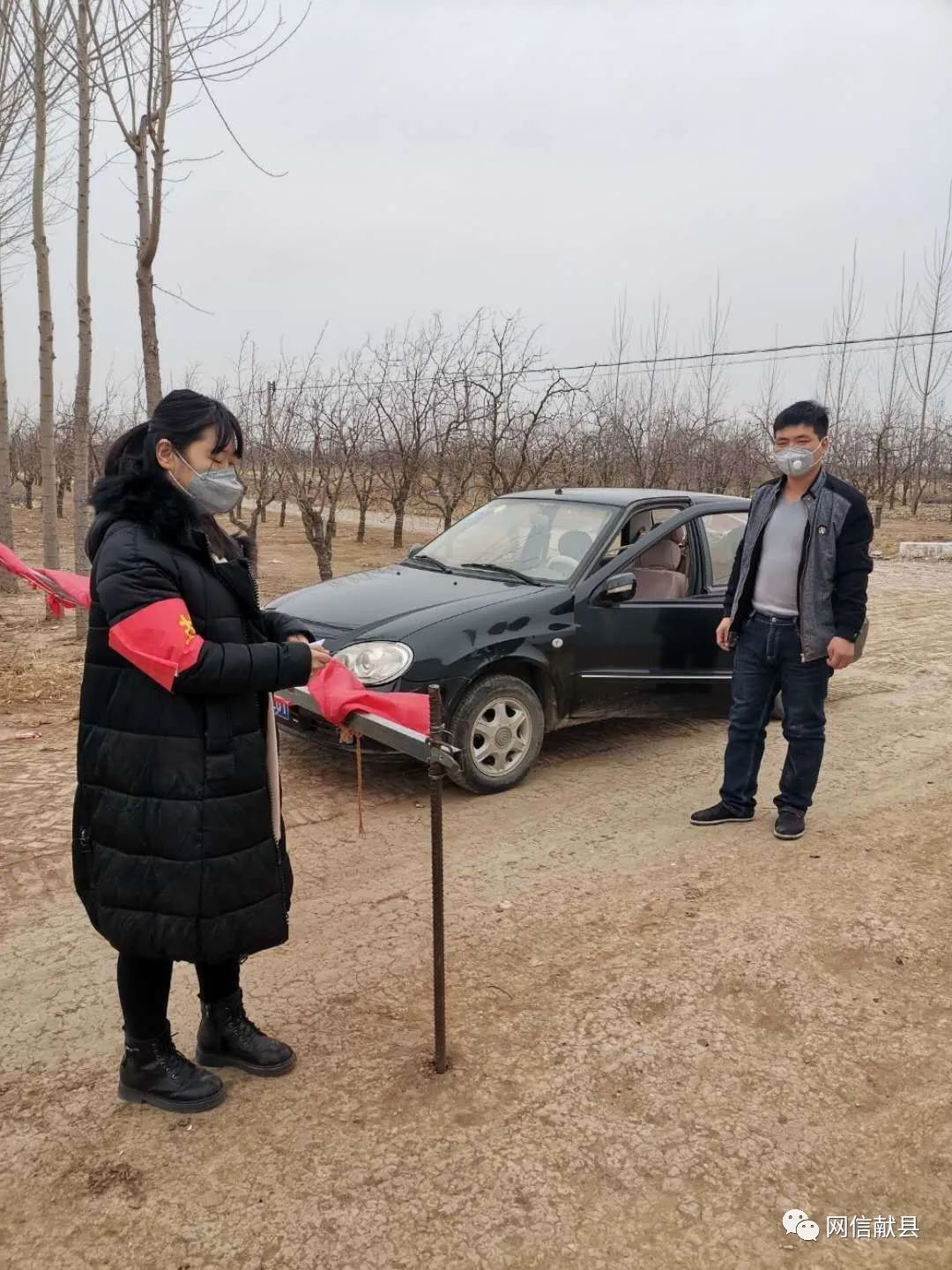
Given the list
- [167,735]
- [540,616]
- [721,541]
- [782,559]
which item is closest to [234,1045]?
[167,735]

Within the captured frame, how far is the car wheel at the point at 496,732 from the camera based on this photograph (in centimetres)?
472

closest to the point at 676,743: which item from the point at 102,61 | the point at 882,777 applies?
the point at 882,777

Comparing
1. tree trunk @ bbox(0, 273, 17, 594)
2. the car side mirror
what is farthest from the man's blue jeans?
tree trunk @ bbox(0, 273, 17, 594)

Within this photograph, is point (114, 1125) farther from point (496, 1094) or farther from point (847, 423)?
point (847, 423)

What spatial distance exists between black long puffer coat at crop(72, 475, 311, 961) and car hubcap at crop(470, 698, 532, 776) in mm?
2495

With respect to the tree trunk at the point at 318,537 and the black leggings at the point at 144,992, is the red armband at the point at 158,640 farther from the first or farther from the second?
the tree trunk at the point at 318,537

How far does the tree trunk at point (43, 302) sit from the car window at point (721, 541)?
21.3 ft

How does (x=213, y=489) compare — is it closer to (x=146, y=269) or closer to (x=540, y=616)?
(x=540, y=616)

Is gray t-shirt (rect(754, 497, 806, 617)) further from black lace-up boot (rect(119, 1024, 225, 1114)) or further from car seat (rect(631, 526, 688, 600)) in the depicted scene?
black lace-up boot (rect(119, 1024, 225, 1114))

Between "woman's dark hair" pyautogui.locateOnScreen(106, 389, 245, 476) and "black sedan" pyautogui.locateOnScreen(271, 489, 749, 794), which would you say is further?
"black sedan" pyautogui.locateOnScreen(271, 489, 749, 794)

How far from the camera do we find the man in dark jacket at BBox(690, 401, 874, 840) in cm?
414

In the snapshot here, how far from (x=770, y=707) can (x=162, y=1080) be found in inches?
124

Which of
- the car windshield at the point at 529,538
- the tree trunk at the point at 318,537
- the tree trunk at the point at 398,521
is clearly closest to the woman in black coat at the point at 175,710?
the car windshield at the point at 529,538

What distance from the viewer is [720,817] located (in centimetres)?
456
